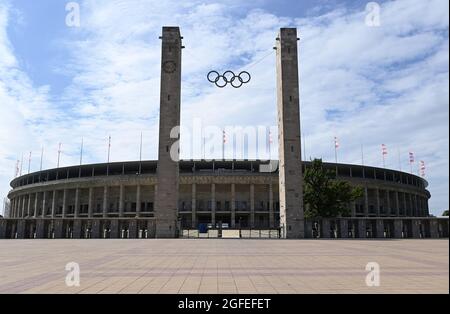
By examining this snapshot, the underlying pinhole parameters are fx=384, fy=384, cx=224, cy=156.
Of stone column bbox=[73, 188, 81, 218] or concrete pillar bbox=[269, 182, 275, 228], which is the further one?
stone column bbox=[73, 188, 81, 218]

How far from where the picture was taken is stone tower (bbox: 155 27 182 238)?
140ft

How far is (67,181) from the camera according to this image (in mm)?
92938

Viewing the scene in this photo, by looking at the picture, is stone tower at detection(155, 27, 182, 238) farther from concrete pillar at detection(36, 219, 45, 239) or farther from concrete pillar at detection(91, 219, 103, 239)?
concrete pillar at detection(36, 219, 45, 239)

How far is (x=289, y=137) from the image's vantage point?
4359 centimetres

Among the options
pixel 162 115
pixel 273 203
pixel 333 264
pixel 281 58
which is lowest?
pixel 333 264

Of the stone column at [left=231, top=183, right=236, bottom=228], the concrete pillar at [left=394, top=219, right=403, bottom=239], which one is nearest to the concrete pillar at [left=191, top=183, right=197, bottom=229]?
the stone column at [left=231, top=183, right=236, bottom=228]

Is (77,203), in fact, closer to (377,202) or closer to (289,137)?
(289,137)

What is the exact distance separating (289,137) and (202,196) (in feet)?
152

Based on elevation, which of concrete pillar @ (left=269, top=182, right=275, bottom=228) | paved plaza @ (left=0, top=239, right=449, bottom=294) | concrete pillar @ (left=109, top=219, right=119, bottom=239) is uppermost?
concrete pillar @ (left=269, top=182, right=275, bottom=228)

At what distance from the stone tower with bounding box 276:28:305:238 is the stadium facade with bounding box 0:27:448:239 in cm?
11

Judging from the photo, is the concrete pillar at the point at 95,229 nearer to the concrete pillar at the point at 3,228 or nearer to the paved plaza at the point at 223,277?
the concrete pillar at the point at 3,228
